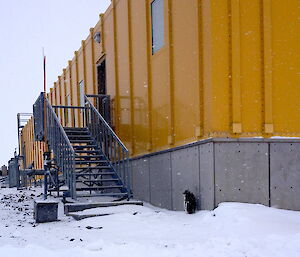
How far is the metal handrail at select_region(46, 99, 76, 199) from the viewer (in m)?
10.5

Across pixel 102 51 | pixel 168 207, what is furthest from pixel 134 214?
pixel 102 51

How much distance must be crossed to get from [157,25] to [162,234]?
584cm

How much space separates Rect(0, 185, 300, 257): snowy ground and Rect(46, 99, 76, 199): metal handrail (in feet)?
3.83

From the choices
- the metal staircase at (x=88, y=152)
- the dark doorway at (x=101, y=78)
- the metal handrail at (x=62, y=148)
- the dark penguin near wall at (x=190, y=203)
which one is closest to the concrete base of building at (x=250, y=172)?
the dark penguin near wall at (x=190, y=203)

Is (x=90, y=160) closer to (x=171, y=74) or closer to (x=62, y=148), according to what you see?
(x=62, y=148)

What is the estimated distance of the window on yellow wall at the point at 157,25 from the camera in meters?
11.0

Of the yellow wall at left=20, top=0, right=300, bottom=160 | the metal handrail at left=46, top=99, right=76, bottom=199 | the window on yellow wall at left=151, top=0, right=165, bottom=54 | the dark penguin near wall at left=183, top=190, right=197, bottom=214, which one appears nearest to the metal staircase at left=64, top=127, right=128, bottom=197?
the metal handrail at left=46, top=99, right=76, bottom=199

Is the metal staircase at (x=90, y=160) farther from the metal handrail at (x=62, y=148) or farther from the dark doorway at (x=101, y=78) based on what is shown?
the dark doorway at (x=101, y=78)

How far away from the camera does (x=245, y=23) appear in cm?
875

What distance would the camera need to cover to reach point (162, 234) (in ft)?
23.4

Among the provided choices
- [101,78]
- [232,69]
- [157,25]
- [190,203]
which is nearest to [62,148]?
[157,25]

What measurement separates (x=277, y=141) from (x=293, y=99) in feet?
2.96

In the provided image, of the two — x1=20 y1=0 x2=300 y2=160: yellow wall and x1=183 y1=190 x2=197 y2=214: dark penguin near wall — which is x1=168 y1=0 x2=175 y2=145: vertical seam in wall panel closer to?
x1=20 y1=0 x2=300 y2=160: yellow wall

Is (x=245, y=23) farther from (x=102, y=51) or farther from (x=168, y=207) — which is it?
(x=102, y=51)
